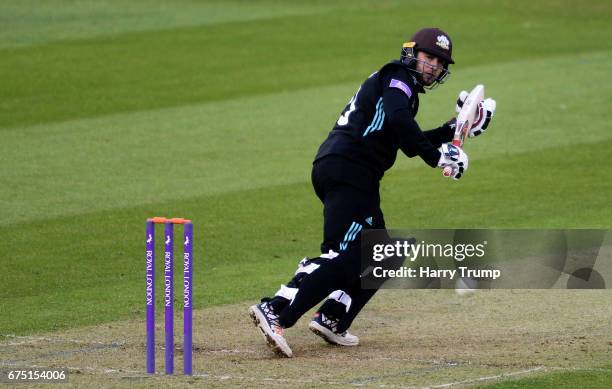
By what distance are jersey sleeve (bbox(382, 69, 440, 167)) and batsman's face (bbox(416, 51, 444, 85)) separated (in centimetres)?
20

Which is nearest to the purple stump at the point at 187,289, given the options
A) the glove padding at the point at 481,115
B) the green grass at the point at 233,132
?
the green grass at the point at 233,132

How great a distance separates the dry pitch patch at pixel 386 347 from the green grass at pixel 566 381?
0.12 meters

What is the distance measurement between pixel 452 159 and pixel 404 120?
0.41 metres

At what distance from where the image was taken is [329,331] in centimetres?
808

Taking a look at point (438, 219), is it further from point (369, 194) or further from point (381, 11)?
point (381, 11)

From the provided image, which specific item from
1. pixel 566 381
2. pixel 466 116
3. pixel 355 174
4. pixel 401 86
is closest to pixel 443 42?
pixel 401 86

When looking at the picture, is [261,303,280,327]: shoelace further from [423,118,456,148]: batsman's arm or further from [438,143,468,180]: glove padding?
[423,118,456,148]: batsman's arm

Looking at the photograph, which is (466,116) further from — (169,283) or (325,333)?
(169,283)

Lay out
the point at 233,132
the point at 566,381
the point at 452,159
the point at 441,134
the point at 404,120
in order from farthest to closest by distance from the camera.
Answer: the point at 233,132 → the point at 441,134 → the point at 452,159 → the point at 404,120 → the point at 566,381

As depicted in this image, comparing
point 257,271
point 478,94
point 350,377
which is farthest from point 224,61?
point 350,377

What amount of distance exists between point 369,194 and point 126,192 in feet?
20.3

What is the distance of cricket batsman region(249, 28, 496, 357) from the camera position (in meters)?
7.74

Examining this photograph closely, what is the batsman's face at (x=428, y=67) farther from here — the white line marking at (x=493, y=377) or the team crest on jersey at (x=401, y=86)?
the white line marking at (x=493, y=377)

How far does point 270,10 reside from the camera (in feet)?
85.4
